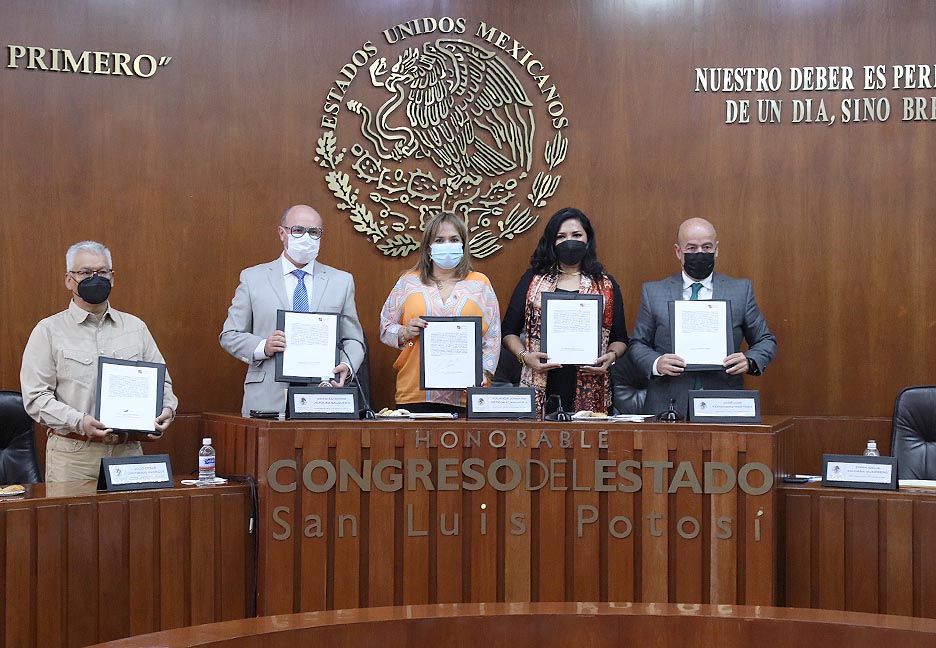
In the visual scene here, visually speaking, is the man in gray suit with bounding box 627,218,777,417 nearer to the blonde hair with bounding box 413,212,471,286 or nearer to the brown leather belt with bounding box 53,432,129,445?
the blonde hair with bounding box 413,212,471,286

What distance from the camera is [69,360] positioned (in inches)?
176

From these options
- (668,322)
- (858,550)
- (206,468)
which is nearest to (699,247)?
(668,322)

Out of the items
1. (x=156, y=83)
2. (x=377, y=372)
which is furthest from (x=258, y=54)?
(x=377, y=372)

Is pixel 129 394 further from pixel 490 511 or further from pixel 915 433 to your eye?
pixel 915 433

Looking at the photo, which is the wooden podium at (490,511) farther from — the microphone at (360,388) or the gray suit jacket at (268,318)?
the gray suit jacket at (268,318)

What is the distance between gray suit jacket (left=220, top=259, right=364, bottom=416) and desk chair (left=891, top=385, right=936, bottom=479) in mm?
2460

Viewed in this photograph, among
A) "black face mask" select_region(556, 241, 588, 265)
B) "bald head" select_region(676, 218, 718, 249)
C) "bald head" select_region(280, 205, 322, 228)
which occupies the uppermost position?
"bald head" select_region(280, 205, 322, 228)

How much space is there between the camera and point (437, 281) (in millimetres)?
5074

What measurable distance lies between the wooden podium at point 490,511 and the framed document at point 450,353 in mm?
360

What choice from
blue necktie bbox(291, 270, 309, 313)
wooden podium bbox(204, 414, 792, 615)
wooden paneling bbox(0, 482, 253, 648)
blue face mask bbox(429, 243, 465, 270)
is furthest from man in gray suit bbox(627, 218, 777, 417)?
wooden paneling bbox(0, 482, 253, 648)

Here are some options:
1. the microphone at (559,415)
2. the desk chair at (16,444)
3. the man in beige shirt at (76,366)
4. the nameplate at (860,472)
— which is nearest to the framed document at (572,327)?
the microphone at (559,415)

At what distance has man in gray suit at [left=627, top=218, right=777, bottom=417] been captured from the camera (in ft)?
16.0

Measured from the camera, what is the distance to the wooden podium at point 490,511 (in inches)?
167

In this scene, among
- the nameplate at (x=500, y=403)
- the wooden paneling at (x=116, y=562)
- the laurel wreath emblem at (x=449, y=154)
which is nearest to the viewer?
the wooden paneling at (x=116, y=562)
